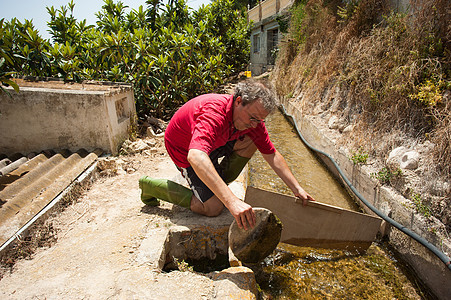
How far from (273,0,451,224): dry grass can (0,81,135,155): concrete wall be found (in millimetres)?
3608

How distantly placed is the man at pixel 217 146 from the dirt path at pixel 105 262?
0.98 feet

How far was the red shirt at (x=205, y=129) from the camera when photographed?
1.82 meters

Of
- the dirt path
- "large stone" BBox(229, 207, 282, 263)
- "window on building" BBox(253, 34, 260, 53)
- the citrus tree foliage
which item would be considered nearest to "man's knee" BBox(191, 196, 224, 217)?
the dirt path

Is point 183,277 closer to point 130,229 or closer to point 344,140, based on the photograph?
point 130,229

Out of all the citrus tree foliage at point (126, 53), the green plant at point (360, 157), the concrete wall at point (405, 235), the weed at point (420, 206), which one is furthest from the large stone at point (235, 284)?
the citrus tree foliage at point (126, 53)

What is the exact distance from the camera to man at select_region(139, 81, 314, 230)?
5.50 ft

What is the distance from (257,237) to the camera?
1.89 m

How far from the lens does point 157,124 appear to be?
222 inches

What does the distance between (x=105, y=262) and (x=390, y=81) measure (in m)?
4.01

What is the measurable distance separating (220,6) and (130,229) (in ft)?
47.2

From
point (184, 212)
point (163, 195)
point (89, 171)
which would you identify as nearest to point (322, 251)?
point (184, 212)

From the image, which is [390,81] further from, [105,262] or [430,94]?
[105,262]

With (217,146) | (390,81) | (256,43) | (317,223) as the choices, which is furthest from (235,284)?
(256,43)

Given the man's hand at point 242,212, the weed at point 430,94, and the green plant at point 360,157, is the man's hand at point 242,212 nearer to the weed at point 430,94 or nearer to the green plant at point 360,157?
the green plant at point 360,157
